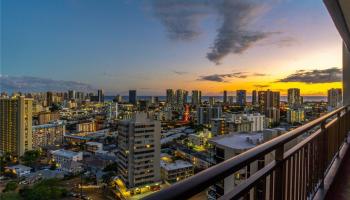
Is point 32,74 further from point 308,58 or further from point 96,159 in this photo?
point 308,58

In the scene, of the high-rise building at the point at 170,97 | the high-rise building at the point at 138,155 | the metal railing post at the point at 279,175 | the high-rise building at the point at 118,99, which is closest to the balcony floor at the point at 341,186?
→ the metal railing post at the point at 279,175

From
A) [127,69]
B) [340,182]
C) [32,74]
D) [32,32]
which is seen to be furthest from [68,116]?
[340,182]

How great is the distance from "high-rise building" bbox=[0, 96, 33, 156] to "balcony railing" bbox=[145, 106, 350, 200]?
26139 mm

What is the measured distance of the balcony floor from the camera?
7.74ft

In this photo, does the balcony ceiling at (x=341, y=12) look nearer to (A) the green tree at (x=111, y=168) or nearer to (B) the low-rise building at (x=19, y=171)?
(A) the green tree at (x=111, y=168)

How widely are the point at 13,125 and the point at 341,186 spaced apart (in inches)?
1082

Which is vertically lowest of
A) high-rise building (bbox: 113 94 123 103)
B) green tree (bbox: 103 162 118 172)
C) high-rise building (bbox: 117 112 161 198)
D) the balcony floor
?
green tree (bbox: 103 162 118 172)

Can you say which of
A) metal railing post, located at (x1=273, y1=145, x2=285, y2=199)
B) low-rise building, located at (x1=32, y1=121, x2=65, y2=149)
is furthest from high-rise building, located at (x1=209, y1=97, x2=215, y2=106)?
metal railing post, located at (x1=273, y1=145, x2=285, y2=199)

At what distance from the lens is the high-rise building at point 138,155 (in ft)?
47.1

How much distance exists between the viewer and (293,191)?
156cm

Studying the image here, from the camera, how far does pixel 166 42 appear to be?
2008 centimetres

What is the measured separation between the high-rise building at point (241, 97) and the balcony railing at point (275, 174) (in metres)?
31.7

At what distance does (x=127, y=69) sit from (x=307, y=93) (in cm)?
1779

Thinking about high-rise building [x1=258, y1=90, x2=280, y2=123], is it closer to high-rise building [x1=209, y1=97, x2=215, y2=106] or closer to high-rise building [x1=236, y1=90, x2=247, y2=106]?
high-rise building [x1=236, y1=90, x2=247, y2=106]
